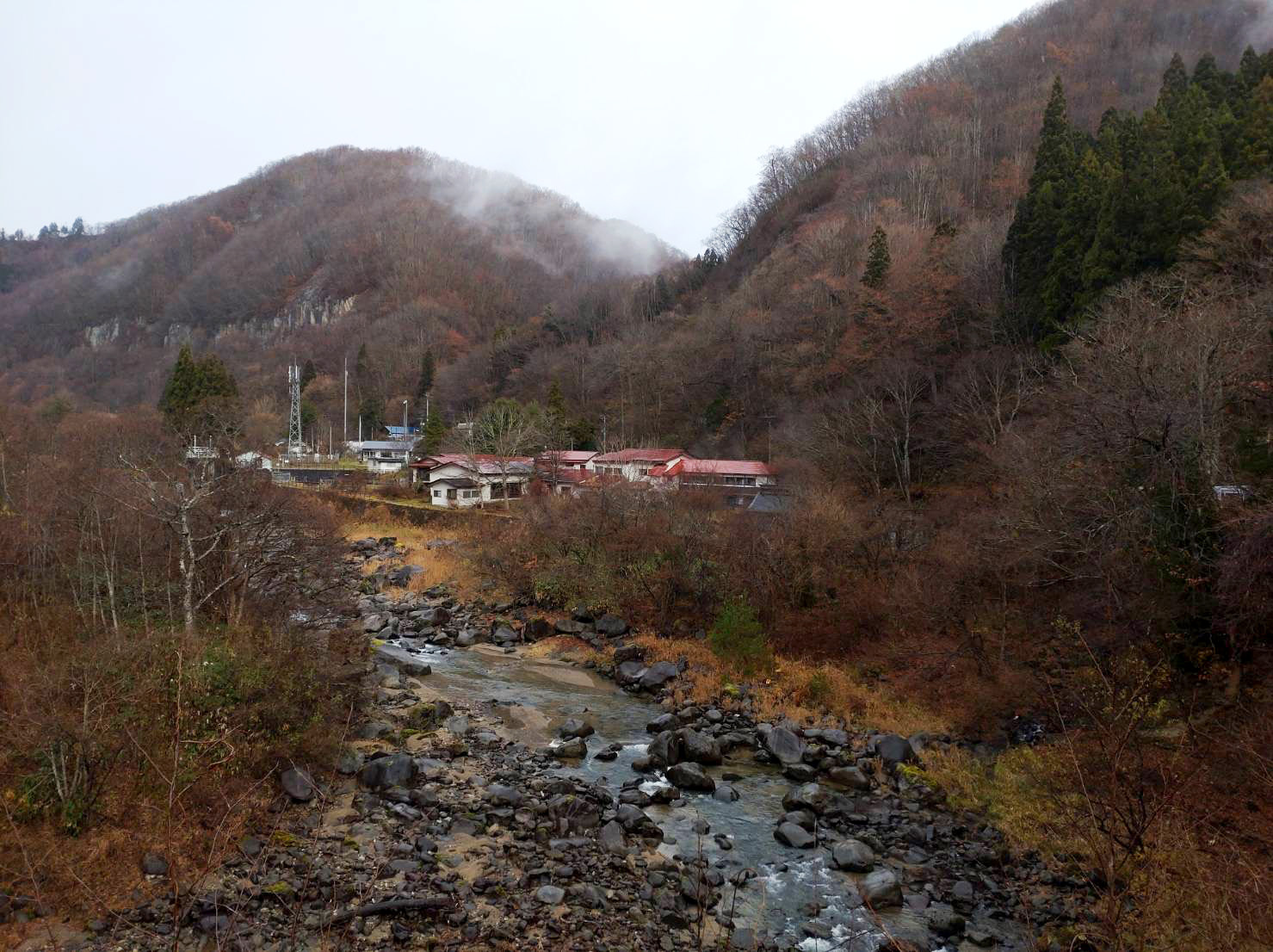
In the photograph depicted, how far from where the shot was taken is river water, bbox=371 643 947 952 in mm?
8508

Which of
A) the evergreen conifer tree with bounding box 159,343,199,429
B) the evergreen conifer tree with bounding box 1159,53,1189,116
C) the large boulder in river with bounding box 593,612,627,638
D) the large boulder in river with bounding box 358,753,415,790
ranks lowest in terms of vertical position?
the large boulder in river with bounding box 593,612,627,638

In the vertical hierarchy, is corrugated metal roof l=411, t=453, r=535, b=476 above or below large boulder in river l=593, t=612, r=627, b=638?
above

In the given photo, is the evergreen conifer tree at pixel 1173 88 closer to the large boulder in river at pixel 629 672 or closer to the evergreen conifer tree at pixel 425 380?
the large boulder in river at pixel 629 672

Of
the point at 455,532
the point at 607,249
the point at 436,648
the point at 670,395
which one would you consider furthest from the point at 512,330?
the point at 607,249

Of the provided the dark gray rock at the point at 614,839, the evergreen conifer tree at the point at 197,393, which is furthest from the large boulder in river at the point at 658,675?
the evergreen conifer tree at the point at 197,393

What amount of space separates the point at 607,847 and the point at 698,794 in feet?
8.20

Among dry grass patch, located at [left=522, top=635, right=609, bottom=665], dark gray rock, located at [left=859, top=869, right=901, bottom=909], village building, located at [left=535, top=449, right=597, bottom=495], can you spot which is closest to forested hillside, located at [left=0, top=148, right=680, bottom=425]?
village building, located at [left=535, top=449, right=597, bottom=495]

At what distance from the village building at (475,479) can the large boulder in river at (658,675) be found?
19.8 m

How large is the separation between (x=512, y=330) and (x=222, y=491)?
55182 mm

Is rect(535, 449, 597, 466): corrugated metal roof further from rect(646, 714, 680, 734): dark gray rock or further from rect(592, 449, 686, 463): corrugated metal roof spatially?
rect(646, 714, 680, 734): dark gray rock

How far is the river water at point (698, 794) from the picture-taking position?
27.9 ft

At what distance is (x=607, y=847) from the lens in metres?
9.70

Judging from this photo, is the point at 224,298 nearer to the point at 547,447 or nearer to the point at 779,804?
the point at 547,447

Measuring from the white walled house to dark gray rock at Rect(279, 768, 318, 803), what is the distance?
23.0 meters
